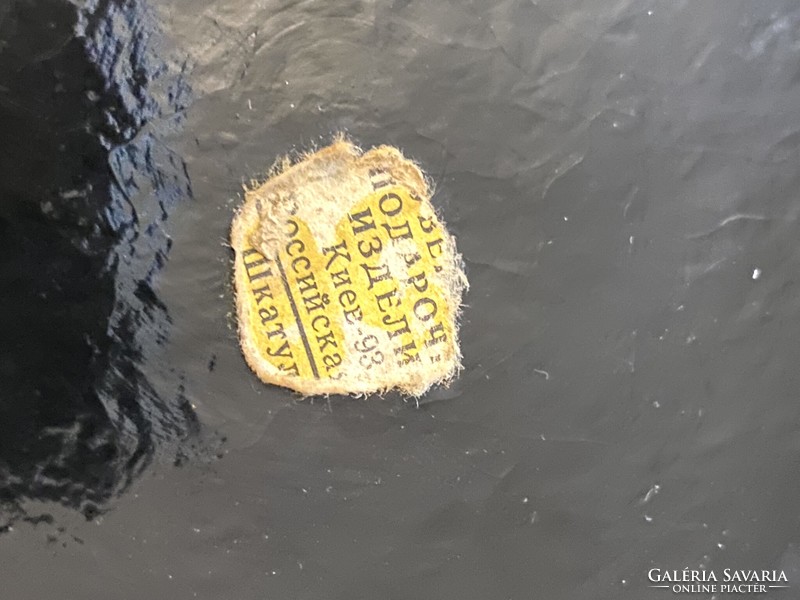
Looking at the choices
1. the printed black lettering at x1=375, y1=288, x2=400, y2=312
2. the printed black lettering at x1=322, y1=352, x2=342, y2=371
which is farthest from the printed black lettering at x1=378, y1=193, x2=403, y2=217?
the printed black lettering at x1=322, y1=352, x2=342, y2=371

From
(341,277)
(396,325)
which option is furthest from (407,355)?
(341,277)

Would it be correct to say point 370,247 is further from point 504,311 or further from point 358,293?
point 504,311

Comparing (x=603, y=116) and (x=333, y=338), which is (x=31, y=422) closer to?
(x=333, y=338)

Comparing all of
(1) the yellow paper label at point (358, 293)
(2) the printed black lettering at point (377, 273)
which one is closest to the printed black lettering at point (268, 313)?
(1) the yellow paper label at point (358, 293)

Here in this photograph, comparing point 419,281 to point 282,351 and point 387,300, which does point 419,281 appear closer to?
point 387,300

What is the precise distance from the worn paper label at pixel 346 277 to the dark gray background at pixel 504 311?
0.03 meters

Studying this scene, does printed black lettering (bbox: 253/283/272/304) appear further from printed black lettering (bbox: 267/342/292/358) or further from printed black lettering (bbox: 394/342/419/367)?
printed black lettering (bbox: 394/342/419/367)

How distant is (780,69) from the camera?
1.01 meters

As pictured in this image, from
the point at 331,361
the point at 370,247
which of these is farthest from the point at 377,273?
the point at 331,361

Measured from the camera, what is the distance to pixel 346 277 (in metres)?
0.95

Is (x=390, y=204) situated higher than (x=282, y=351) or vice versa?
(x=390, y=204)

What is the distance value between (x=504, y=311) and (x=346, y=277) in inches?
9.2

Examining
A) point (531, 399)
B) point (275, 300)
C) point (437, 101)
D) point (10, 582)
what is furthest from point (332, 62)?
point (10, 582)

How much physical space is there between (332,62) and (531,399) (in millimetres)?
553
